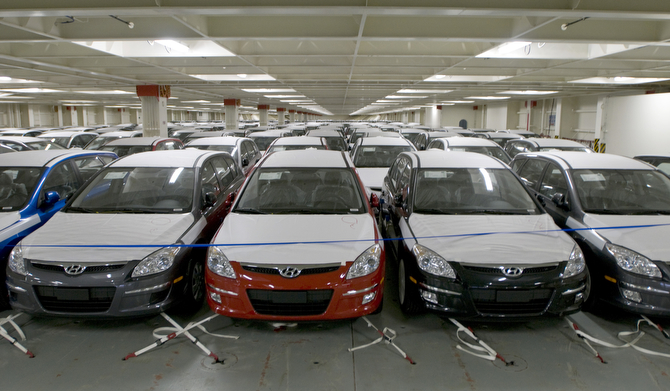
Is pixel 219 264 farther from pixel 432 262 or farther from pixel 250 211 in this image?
pixel 432 262

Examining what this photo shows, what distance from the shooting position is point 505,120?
31.0 meters

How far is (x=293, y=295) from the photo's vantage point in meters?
3.43

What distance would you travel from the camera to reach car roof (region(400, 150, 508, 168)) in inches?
205

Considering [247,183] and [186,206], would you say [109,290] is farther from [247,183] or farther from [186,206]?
[247,183]

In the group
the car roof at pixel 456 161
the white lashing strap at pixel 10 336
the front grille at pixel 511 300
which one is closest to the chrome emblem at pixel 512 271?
the front grille at pixel 511 300

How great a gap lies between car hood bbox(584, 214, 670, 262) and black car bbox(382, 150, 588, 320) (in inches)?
19.9

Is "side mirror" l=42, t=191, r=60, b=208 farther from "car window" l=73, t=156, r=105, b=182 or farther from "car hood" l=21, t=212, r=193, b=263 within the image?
"car window" l=73, t=156, r=105, b=182

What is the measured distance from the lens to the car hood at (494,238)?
144 inches

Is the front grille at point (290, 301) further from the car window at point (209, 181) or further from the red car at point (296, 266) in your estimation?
the car window at point (209, 181)

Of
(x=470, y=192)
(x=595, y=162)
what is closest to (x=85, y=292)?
(x=470, y=192)

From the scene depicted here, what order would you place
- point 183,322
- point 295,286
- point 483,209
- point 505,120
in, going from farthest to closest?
point 505,120 < point 483,209 < point 183,322 < point 295,286

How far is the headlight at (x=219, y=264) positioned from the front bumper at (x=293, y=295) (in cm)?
4

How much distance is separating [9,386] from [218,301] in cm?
160

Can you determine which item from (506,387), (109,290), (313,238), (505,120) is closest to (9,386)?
(109,290)
